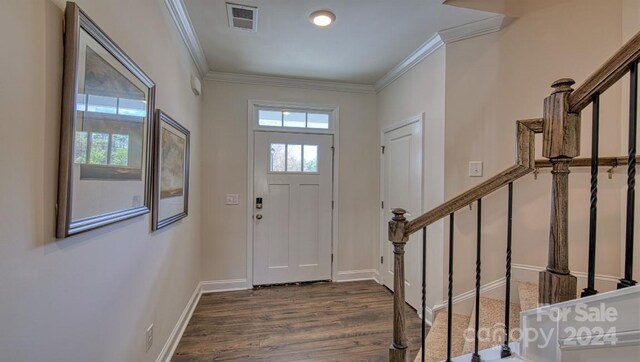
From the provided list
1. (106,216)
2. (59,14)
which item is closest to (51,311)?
(106,216)

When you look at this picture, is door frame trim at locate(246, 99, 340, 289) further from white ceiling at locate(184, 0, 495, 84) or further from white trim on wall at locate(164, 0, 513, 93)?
white ceiling at locate(184, 0, 495, 84)

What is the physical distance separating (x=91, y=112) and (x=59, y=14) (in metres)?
0.30

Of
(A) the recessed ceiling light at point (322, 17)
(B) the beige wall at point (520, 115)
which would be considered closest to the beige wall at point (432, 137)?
(B) the beige wall at point (520, 115)

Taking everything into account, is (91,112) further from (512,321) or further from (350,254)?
(350,254)

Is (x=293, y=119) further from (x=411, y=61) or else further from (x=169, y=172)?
(x=169, y=172)

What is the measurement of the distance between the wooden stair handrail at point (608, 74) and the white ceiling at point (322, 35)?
4.68ft

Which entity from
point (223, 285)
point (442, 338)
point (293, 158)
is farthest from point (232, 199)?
point (442, 338)

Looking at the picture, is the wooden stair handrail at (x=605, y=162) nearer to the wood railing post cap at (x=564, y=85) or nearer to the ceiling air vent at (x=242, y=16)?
the wood railing post cap at (x=564, y=85)

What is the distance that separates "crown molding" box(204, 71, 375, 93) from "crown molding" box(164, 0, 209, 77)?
9.7 inches

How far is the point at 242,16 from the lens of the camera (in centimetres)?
221

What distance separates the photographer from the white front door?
348cm

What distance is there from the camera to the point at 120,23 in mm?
1294

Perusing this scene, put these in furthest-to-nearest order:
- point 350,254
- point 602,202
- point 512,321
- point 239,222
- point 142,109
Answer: point 350,254
point 239,222
point 602,202
point 512,321
point 142,109

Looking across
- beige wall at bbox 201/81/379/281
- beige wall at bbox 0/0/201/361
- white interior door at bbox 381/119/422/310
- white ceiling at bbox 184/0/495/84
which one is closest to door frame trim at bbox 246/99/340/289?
beige wall at bbox 201/81/379/281
